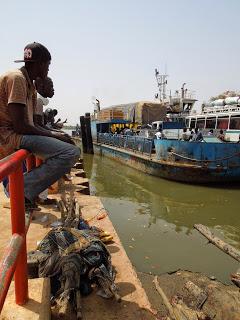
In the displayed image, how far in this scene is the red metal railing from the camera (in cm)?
140

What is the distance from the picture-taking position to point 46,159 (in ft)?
7.14

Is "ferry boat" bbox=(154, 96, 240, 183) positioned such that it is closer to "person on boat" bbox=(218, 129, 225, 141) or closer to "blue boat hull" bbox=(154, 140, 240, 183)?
"blue boat hull" bbox=(154, 140, 240, 183)

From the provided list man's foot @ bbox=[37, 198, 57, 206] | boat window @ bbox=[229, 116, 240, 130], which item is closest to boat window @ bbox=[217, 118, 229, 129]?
boat window @ bbox=[229, 116, 240, 130]

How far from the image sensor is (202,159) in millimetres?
11242

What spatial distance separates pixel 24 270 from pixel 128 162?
15.2 metres

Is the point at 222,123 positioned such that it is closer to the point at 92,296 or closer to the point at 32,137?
the point at 92,296

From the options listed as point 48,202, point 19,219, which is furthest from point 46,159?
point 48,202

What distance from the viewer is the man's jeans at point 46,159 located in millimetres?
2102

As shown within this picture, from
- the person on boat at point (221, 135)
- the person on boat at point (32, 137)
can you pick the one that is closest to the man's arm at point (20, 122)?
the person on boat at point (32, 137)

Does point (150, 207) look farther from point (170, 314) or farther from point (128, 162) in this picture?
point (128, 162)

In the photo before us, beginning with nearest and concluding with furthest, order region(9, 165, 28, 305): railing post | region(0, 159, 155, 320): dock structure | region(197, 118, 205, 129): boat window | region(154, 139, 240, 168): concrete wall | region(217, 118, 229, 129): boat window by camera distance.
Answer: region(9, 165, 28, 305): railing post → region(0, 159, 155, 320): dock structure → region(154, 139, 240, 168): concrete wall → region(217, 118, 229, 129): boat window → region(197, 118, 205, 129): boat window

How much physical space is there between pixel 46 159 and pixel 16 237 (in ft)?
2.19

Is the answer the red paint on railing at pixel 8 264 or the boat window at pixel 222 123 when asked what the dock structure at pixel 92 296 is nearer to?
the red paint on railing at pixel 8 264

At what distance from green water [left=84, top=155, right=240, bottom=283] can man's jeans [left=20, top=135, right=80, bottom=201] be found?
360 centimetres
